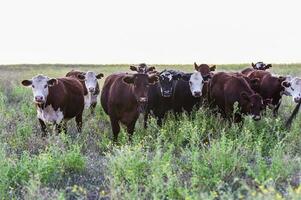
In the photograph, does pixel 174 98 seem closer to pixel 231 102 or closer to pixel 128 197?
pixel 231 102

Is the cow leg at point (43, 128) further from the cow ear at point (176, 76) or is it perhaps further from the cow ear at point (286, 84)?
the cow ear at point (286, 84)

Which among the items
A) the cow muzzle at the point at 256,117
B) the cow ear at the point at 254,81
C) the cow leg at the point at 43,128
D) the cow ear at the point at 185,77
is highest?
the cow ear at the point at 185,77

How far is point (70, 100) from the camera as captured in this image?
1289cm

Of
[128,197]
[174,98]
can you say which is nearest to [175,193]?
[128,197]

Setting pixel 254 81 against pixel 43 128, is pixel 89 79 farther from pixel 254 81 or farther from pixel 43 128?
pixel 254 81

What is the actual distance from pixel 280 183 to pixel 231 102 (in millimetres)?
4965

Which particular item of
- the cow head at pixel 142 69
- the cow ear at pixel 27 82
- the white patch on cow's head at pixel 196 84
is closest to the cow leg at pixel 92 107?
the cow head at pixel 142 69

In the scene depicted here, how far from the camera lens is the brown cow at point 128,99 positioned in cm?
1166

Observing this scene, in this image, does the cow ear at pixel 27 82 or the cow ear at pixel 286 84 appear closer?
the cow ear at pixel 27 82

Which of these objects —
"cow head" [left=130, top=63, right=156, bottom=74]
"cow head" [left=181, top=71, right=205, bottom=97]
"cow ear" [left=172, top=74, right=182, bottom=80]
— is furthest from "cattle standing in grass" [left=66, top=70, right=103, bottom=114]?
"cow head" [left=181, top=71, right=205, bottom=97]

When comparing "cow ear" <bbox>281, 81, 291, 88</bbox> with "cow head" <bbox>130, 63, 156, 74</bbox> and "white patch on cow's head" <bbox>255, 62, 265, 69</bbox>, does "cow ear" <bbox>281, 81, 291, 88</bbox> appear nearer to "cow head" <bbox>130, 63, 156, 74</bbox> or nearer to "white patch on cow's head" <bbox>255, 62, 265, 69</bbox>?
"cow head" <bbox>130, 63, 156, 74</bbox>

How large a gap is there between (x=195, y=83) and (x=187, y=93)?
35 centimetres

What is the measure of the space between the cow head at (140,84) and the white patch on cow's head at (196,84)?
176 cm

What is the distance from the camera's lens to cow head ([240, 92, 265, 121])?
12227 millimetres
